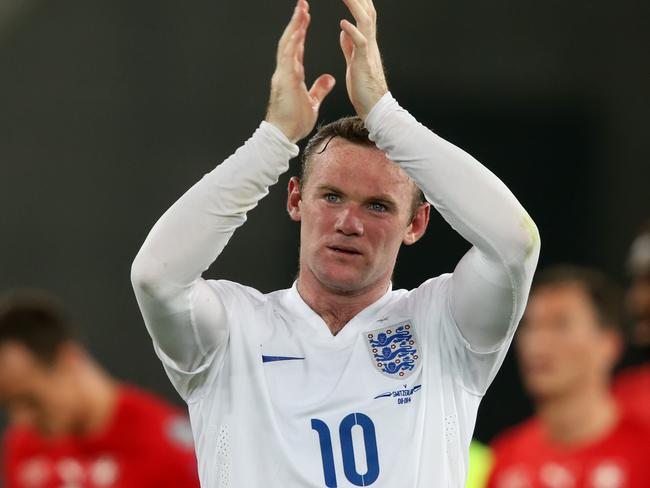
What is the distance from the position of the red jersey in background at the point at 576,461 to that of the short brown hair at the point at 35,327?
2066 mm

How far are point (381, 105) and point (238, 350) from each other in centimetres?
71

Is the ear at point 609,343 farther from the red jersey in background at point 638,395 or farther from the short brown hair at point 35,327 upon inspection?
the short brown hair at point 35,327

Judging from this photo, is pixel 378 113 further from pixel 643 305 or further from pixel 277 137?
pixel 643 305

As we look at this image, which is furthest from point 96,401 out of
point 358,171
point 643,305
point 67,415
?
point 358,171

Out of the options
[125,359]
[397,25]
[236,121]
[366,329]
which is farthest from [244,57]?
[366,329]

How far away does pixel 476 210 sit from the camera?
3193 millimetres

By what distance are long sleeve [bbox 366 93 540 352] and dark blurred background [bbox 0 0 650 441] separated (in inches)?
205

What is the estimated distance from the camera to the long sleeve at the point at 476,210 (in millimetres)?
3199

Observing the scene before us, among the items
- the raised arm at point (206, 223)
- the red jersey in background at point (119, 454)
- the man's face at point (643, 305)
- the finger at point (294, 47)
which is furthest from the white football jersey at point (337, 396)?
the red jersey in background at point (119, 454)

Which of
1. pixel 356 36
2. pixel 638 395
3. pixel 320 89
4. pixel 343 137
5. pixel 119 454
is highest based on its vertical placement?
pixel 356 36

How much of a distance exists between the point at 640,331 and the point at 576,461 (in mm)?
716

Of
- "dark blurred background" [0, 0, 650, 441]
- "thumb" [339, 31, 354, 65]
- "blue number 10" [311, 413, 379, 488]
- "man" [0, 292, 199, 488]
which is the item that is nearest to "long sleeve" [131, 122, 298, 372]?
"thumb" [339, 31, 354, 65]

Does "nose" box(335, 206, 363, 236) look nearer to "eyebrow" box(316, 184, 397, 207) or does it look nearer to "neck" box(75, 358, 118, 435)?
"eyebrow" box(316, 184, 397, 207)

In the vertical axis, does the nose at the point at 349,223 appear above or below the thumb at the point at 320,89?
below
